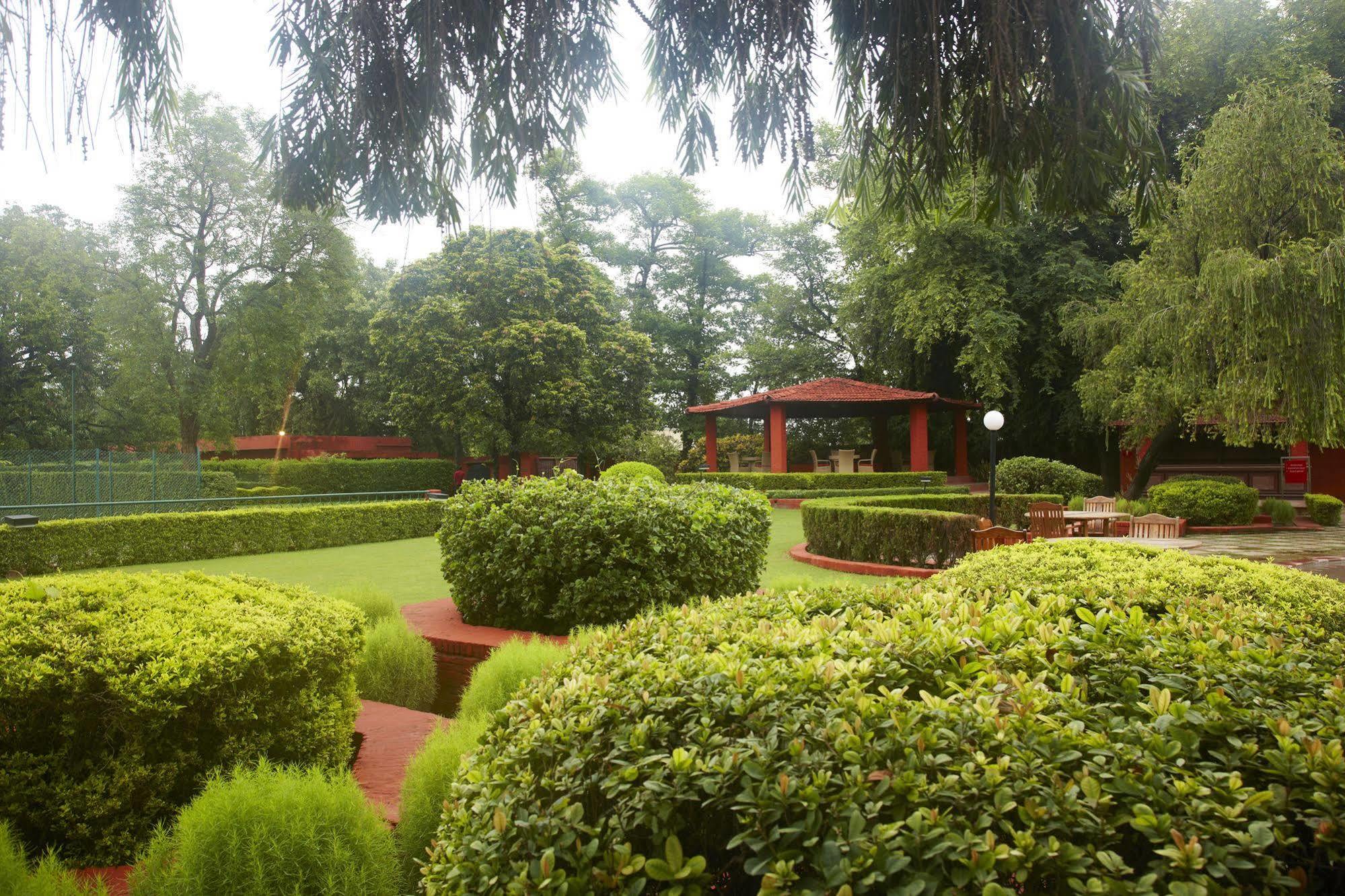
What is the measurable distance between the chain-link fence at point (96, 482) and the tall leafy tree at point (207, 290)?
6.48 metres

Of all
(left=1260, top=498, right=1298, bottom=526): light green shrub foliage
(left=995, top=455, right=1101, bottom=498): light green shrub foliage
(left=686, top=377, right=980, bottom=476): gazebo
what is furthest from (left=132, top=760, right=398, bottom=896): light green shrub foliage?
(left=686, top=377, right=980, bottom=476): gazebo

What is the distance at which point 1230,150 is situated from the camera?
16.3 m

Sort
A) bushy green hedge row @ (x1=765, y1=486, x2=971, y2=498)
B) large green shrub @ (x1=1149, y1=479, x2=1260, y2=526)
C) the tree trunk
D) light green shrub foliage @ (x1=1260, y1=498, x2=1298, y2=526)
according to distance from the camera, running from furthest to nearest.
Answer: bushy green hedge row @ (x1=765, y1=486, x2=971, y2=498)
the tree trunk
light green shrub foliage @ (x1=1260, y1=498, x2=1298, y2=526)
large green shrub @ (x1=1149, y1=479, x2=1260, y2=526)

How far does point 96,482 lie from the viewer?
53.0ft

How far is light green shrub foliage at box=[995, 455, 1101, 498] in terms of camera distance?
2153 centimetres

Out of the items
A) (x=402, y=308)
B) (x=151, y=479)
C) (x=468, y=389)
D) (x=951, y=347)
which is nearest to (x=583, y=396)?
(x=468, y=389)

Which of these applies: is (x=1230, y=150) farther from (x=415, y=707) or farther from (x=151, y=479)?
(x=151, y=479)

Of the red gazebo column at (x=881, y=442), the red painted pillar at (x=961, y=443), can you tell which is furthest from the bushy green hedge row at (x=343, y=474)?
the red painted pillar at (x=961, y=443)

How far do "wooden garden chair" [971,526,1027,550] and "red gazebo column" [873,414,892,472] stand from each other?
2134 cm

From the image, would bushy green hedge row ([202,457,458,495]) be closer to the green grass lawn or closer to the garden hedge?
the green grass lawn

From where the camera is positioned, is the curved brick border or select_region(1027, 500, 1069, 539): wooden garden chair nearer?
the curved brick border

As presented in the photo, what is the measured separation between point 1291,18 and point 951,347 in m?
13.6

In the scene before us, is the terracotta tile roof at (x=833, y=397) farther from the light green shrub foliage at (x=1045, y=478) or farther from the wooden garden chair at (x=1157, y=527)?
the wooden garden chair at (x=1157, y=527)

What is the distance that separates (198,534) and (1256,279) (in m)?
19.5
